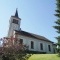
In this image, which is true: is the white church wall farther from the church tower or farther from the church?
the church tower

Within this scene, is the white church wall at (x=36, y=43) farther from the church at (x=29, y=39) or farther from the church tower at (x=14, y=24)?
the church tower at (x=14, y=24)

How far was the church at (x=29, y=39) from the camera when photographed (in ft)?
132

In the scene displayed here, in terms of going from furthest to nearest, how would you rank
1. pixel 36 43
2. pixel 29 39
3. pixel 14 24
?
pixel 14 24 → pixel 36 43 → pixel 29 39

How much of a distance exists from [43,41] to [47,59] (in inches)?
994

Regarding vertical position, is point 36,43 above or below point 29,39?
below

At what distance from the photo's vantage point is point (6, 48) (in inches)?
641

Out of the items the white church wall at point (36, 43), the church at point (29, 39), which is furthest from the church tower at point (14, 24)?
the white church wall at point (36, 43)

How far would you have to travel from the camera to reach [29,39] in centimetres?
4144

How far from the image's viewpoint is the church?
40.2 metres

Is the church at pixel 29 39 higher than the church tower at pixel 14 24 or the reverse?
the reverse

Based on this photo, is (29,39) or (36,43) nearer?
(29,39)

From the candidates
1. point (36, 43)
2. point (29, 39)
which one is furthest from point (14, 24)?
point (36, 43)

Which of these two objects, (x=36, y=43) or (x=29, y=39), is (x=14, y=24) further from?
(x=36, y=43)

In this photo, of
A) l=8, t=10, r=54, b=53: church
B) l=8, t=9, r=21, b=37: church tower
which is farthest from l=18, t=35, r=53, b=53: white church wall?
l=8, t=9, r=21, b=37: church tower
